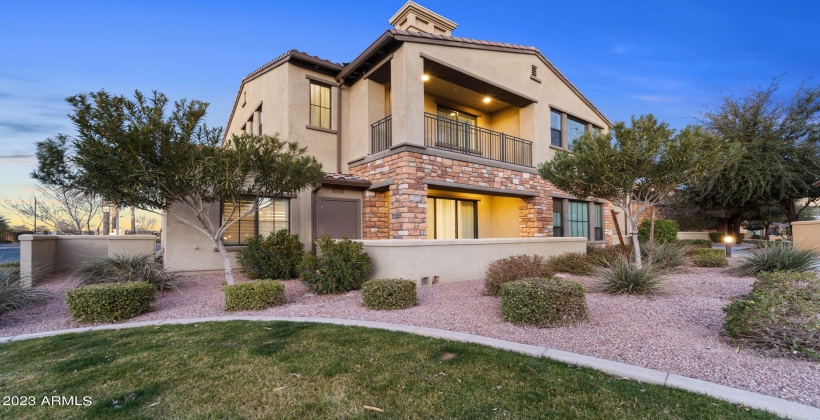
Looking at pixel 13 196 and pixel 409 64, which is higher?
pixel 409 64

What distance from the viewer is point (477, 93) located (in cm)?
1240

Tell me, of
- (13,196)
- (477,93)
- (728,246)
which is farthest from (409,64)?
(13,196)

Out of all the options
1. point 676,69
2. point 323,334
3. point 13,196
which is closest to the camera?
point 323,334

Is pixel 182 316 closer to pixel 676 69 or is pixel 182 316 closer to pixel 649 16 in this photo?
pixel 649 16

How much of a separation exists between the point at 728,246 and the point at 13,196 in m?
30.5

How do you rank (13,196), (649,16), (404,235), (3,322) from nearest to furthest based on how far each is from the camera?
1. (3,322)
2. (404,235)
3. (13,196)
4. (649,16)

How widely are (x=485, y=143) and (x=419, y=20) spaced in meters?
5.24

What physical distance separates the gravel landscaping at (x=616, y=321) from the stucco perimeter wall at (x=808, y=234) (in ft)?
20.1

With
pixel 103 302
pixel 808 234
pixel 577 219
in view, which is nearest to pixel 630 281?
pixel 103 302

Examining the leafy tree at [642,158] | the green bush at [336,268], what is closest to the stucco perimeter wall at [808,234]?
the leafy tree at [642,158]

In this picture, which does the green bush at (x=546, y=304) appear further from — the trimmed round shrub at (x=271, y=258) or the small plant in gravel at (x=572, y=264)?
the trimmed round shrub at (x=271, y=258)

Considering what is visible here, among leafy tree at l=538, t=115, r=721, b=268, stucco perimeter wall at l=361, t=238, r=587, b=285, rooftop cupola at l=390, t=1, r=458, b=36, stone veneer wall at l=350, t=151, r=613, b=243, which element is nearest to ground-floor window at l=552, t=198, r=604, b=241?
stone veneer wall at l=350, t=151, r=613, b=243

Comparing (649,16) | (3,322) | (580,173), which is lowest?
(3,322)

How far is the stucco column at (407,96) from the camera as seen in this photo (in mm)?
9602
